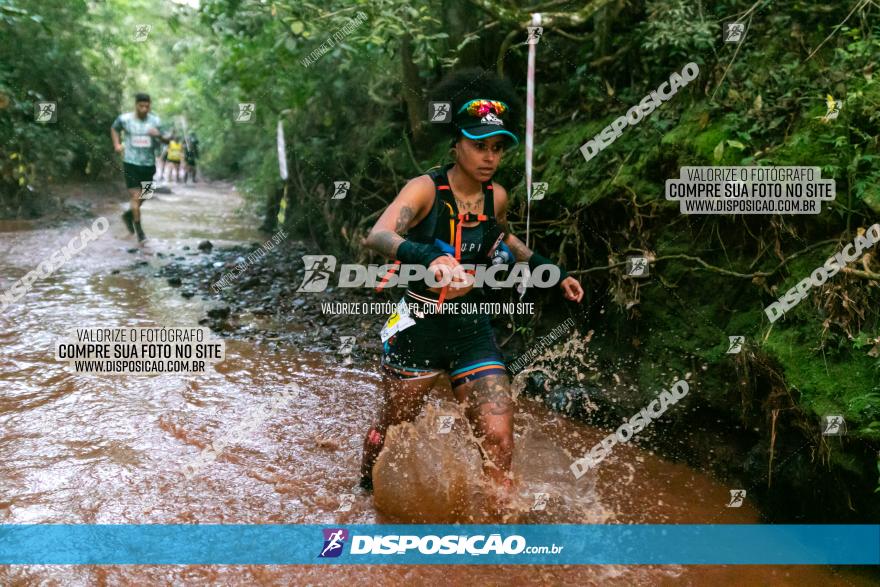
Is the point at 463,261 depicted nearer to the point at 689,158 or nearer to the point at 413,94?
the point at 689,158

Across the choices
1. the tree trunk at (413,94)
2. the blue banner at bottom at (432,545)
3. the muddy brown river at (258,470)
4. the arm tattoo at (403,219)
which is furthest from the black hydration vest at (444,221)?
the tree trunk at (413,94)

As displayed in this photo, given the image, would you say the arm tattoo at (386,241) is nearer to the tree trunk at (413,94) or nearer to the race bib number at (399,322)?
the race bib number at (399,322)

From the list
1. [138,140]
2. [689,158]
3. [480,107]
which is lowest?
[689,158]

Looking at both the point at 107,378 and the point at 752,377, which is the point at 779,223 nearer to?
the point at 752,377

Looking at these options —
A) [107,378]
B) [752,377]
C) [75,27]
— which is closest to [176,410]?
[107,378]

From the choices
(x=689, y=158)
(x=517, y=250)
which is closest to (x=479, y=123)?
(x=517, y=250)

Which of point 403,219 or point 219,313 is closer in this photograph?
A: point 403,219

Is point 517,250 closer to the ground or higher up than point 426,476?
higher up

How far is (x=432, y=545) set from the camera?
3.48m

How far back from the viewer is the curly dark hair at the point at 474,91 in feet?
11.3

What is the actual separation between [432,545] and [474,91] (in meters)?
2.31

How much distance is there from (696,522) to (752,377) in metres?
0.90

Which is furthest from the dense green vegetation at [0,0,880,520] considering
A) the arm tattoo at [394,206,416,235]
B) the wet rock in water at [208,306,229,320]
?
the arm tattoo at [394,206,416,235]

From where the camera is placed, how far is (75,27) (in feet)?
46.2
